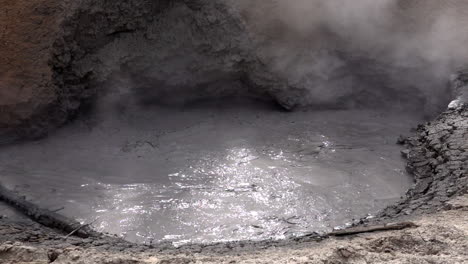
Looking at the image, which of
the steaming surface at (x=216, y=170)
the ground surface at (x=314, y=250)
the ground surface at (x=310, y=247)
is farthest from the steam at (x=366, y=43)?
the ground surface at (x=314, y=250)

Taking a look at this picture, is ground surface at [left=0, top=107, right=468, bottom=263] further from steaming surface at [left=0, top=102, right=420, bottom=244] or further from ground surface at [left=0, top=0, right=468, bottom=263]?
steaming surface at [left=0, top=102, right=420, bottom=244]

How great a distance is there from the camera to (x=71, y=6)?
555cm

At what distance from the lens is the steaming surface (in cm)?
433

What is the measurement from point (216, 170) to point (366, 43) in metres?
2.35

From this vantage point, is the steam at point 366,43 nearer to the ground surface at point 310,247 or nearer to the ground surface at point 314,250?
the ground surface at point 310,247

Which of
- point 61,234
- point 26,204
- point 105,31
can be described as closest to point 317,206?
point 61,234

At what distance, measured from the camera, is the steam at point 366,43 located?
5996 mm

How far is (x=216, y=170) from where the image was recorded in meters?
5.10

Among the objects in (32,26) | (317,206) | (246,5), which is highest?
(246,5)

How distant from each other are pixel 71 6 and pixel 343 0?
2816 millimetres

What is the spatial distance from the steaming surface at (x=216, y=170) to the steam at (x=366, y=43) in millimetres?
377

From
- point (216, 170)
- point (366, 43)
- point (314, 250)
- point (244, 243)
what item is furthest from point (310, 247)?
point (366, 43)

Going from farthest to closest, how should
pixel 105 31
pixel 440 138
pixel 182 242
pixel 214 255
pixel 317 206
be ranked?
pixel 105 31
pixel 440 138
pixel 317 206
pixel 182 242
pixel 214 255

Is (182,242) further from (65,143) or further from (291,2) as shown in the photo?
(291,2)
